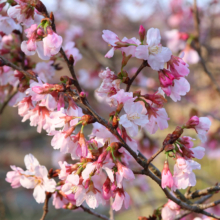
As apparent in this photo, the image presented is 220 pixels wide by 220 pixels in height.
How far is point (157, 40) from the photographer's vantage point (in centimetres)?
89

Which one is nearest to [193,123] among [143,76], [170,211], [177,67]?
[177,67]

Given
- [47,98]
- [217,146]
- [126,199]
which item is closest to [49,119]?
[47,98]

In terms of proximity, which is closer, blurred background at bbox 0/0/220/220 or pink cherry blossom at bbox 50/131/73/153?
pink cherry blossom at bbox 50/131/73/153

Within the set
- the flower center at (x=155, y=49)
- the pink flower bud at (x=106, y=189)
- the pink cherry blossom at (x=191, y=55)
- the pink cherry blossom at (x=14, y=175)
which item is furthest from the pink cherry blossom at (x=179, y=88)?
the pink cherry blossom at (x=191, y=55)

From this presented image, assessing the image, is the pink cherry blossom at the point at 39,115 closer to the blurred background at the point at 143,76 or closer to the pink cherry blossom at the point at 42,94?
the pink cherry blossom at the point at 42,94

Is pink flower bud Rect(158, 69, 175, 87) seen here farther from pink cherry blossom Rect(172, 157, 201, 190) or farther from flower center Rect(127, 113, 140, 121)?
pink cherry blossom Rect(172, 157, 201, 190)

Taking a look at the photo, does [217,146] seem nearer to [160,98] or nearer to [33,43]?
[160,98]

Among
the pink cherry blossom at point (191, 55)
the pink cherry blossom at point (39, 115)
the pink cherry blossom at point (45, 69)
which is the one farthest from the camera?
the pink cherry blossom at point (191, 55)

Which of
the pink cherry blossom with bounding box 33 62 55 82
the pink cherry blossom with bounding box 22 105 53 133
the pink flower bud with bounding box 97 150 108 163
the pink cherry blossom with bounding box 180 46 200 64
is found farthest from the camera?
the pink cherry blossom with bounding box 180 46 200 64

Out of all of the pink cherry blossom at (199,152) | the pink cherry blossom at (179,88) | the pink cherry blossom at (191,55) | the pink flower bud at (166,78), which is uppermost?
the pink flower bud at (166,78)

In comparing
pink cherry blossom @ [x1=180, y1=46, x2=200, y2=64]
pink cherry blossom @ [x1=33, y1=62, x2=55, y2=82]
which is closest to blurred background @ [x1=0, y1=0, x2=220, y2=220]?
pink cherry blossom @ [x1=180, y1=46, x2=200, y2=64]

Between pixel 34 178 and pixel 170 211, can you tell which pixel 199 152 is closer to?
pixel 170 211

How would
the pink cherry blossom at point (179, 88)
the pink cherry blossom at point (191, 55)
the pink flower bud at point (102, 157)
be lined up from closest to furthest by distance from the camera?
the pink flower bud at point (102, 157), the pink cherry blossom at point (179, 88), the pink cherry blossom at point (191, 55)

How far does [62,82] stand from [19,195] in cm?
693
